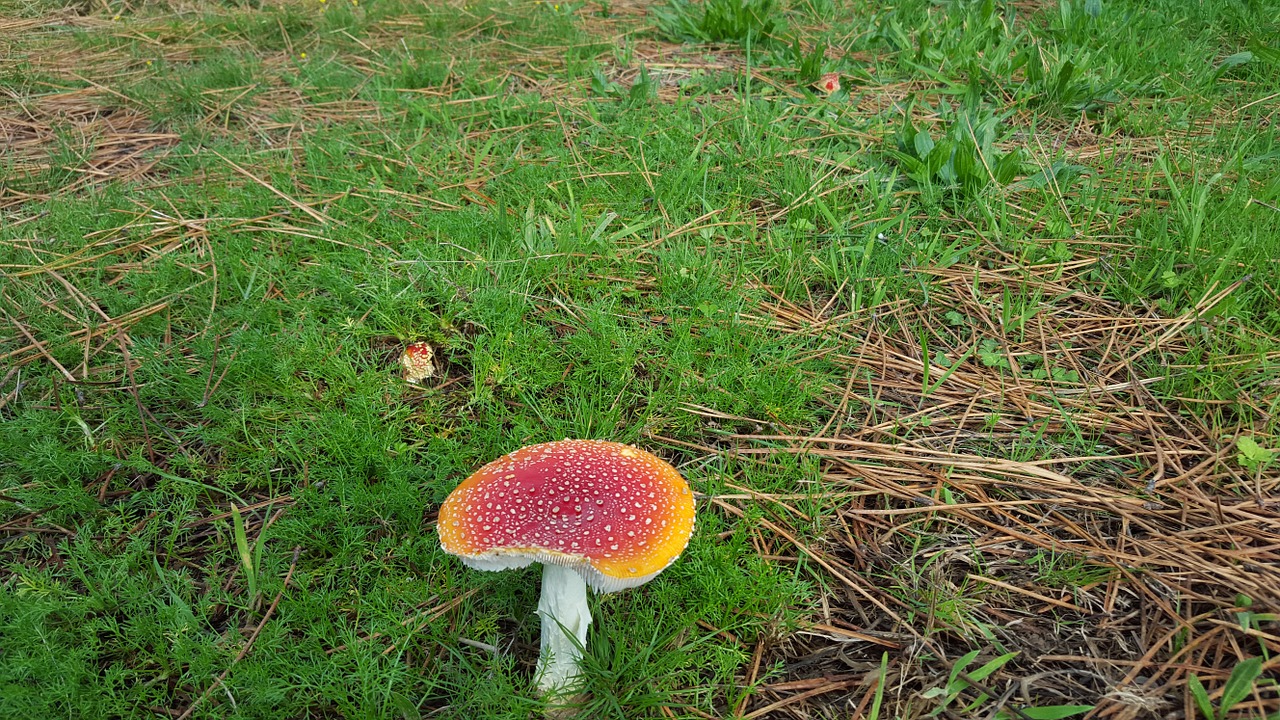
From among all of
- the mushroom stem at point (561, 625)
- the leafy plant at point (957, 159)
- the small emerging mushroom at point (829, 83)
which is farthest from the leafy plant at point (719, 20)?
the mushroom stem at point (561, 625)

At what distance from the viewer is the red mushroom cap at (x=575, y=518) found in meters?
1.58

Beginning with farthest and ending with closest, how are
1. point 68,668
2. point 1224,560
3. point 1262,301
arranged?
point 1262,301 < point 1224,560 < point 68,668

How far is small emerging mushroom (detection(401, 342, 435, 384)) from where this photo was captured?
97.7 inches

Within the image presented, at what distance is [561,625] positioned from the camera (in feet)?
5.54

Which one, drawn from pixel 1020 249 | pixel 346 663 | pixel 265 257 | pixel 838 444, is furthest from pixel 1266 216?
pixel 265 257

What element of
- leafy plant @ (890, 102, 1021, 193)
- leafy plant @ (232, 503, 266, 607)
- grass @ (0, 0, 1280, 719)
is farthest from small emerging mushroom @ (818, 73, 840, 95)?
leafy plant @ (232, 503, 266, 607)

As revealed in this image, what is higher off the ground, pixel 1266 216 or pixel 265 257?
pixel 1266 216

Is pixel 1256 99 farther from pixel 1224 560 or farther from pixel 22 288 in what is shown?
pixel 22 288

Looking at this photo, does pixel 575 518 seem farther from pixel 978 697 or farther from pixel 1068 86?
pixel 1068 86

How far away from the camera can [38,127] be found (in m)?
3.88

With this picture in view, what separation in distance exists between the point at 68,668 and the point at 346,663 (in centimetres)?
63

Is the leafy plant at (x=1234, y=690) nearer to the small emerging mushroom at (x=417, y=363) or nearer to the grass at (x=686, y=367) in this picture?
the grass at (x=686, y=367)

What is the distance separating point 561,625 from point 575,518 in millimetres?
279

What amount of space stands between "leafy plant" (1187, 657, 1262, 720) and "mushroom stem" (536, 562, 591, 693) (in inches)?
54.3
